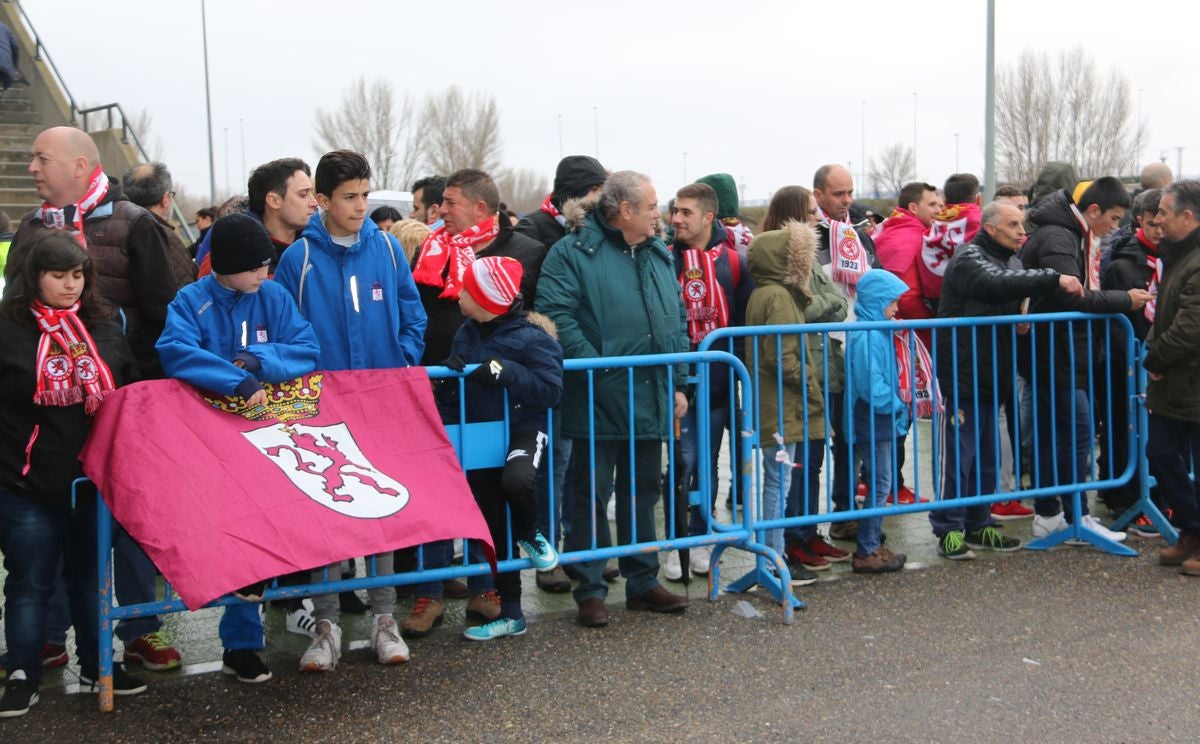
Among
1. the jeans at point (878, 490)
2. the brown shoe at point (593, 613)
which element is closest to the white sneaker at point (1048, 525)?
the jeans at point (878, 490)

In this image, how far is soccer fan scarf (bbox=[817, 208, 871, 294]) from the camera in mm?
7324

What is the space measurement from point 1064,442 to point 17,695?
5712 millimetres

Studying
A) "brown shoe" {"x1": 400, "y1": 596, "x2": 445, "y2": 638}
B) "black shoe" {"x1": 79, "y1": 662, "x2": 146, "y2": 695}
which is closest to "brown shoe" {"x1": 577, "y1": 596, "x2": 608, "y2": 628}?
"brown shoe" {"x1": 400, "y1": 596, "x2": 445, "y2": 638}

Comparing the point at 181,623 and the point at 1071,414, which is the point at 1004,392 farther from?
the point at 181,623

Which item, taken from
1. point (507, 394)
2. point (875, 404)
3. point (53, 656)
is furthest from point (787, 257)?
point (53, 656)

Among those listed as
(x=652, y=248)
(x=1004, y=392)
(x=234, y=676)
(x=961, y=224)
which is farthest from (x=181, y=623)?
(x=961, y=224)

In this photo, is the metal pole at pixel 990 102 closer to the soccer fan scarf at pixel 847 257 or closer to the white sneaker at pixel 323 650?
the soccer fan scarf at pixel 847 257

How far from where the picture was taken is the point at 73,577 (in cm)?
484

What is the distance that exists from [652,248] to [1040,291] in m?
2.34

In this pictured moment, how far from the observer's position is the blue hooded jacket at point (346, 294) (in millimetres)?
5270

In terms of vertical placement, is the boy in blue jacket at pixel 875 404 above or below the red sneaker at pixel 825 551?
above

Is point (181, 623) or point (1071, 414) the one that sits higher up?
point (1071, 414)

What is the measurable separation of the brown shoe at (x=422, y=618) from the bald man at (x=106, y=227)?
1736 millimetres

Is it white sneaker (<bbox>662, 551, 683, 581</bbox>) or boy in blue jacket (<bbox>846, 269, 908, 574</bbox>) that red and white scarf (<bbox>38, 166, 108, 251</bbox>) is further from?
boy in blue jacket (<bbox>846, 269, 908, 574</bbox>)
